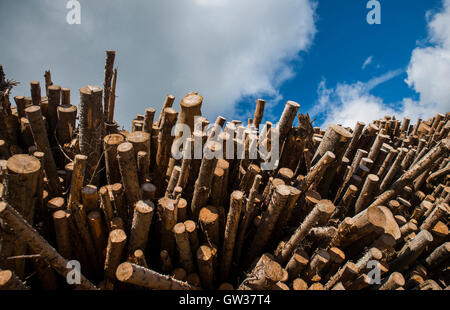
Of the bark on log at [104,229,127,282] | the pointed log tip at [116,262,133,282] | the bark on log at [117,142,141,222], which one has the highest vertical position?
the bark on log at [117,142,141,222]

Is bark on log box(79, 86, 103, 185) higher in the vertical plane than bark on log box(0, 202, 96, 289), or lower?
higher

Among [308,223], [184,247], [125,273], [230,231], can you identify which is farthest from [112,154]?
[308,223]

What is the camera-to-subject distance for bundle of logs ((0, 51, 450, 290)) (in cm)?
274

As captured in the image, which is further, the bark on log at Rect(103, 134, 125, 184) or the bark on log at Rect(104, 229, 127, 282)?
the bark on log at Rect(103, 134, 125, 184)

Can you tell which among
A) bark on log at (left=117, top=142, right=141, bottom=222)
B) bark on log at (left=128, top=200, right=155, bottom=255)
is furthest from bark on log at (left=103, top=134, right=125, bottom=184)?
bark on log at (left=128, top=200, right=155, bottom=255)

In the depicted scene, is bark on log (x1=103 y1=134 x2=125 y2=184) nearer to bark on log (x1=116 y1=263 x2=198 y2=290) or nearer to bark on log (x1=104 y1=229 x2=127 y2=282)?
bark on log (x1=104 y1=229 x2=127 y2=282)

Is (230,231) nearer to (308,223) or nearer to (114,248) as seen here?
(308,223)

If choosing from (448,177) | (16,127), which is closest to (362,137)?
(448,177)

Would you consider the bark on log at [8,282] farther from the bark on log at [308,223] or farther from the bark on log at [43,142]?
the bark on log at [308,223]

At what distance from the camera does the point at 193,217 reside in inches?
143

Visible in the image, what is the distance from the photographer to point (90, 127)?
11.8ft

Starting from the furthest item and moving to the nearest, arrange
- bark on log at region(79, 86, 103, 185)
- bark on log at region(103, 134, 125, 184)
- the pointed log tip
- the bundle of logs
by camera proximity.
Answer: bark on log at region(103, 134, 125, 184), bark on log at region(79, 86, 103, 185), the bundle of logs, the pointed log tip
